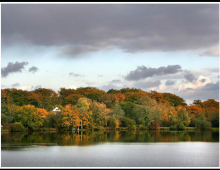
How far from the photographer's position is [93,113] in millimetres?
53344

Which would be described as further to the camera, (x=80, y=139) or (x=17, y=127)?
(x=17, y=127)

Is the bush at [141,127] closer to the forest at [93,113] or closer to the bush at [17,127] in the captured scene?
the forest at [93,113]

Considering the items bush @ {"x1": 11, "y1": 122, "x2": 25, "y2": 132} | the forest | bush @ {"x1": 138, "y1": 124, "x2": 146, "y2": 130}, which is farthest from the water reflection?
bush @ {"x1": 138, "y1": 124, "x2": 146, "y2": 130}

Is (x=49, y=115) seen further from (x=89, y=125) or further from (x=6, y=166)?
(x=6, y=166)

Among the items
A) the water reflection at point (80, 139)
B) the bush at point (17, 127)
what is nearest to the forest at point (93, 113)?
the bush at point (17, 127)

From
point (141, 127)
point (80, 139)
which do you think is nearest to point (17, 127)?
point (80, 139)

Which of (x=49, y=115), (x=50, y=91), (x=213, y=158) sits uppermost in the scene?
(x=50, y=91)

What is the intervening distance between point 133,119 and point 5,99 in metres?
25.8

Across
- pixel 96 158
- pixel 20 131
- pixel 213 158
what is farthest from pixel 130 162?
pixel 20 131

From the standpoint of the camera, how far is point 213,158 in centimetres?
2106

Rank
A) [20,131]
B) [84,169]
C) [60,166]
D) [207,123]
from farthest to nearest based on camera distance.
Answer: [207,123] → [20,131] → [60,166] → [84,169]

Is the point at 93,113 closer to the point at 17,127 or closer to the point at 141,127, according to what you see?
the point at 141,127

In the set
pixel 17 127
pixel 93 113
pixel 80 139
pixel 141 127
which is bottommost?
pixel 80 139

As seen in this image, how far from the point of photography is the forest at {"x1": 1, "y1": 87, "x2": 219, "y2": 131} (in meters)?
49.2
